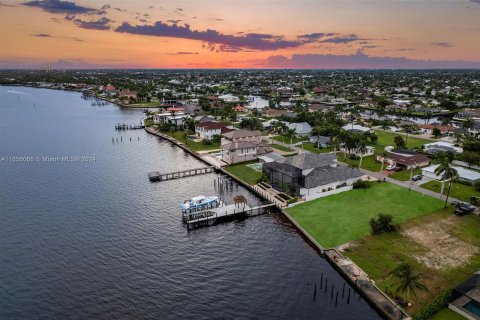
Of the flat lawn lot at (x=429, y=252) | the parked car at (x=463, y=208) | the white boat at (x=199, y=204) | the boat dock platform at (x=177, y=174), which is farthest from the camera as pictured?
the boat dock platform at (x=177, y=174)

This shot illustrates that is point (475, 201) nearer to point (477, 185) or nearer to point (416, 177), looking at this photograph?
point (477, 185)

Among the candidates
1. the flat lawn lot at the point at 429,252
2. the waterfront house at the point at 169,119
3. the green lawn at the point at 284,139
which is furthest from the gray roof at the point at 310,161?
the waterfront house at the point at 169,119

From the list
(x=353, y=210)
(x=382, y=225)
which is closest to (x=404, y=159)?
(x=353, y=210)

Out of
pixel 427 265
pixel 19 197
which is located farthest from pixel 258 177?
pixel 19 197

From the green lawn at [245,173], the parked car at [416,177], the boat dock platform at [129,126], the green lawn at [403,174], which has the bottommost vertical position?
the green lawn at [245,173]

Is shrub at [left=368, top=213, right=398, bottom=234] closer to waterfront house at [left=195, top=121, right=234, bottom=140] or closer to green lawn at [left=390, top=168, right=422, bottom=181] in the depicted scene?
green lawn at [left=390, top=168, right=422, bottom=181]

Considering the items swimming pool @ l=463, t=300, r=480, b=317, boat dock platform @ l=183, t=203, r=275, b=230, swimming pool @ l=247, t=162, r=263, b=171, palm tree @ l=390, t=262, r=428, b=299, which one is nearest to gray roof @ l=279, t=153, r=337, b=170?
boat dock platform @ l=183, t=203, r=275, b=230

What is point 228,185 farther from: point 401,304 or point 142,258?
point 401,304

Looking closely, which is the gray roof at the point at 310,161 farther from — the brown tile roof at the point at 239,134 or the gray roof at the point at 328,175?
the brown tile roof at the point at 239,134
